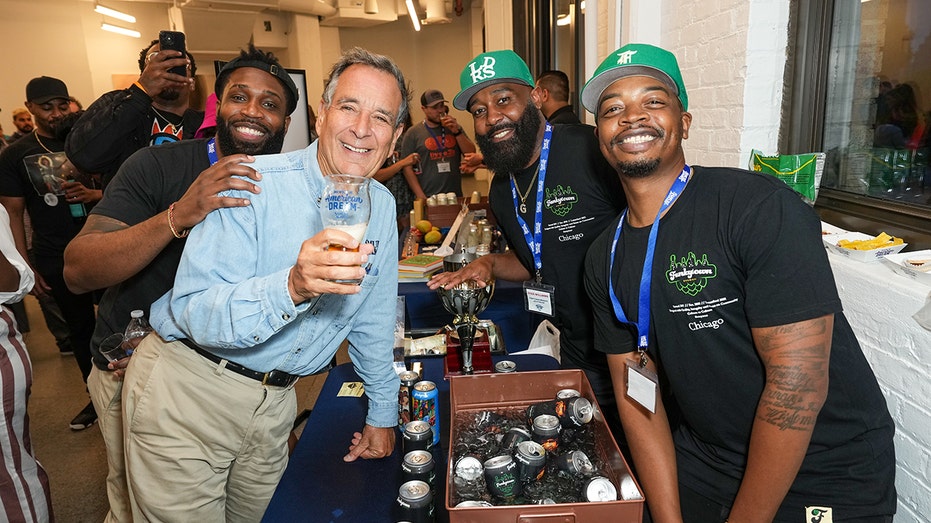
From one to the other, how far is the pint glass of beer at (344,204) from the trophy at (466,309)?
3.21 feet

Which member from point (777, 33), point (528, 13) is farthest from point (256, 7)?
Result: point (777, 33)

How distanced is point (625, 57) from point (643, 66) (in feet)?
0.19

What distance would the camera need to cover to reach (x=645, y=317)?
1465 mm

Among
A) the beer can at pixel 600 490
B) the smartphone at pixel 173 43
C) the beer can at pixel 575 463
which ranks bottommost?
the beer can at pixel 575 463

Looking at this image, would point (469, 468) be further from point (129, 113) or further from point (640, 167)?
point (129, 113)

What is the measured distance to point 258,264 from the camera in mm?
1345

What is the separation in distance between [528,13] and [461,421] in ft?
21.6

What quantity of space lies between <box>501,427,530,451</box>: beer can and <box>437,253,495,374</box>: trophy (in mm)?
580

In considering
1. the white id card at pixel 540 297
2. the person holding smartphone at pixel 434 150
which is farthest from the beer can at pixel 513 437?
the person holding smartphone at pixel 434 150

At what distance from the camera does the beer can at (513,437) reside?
1.29 metres

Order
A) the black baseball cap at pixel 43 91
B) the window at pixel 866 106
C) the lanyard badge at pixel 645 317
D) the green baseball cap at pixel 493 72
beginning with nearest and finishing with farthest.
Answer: the lanyard badge at pixel 645 317 < the window at pixel 866 106 < the green baseball cap at pixel 493 72 < the black baseball cap at pixel 43 91

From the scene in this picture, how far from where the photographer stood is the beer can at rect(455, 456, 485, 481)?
1178 mm

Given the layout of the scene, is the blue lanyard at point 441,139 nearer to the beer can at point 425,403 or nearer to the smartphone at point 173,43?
the smartphone at point 173,43

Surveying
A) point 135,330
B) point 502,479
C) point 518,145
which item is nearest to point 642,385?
point 502,479
